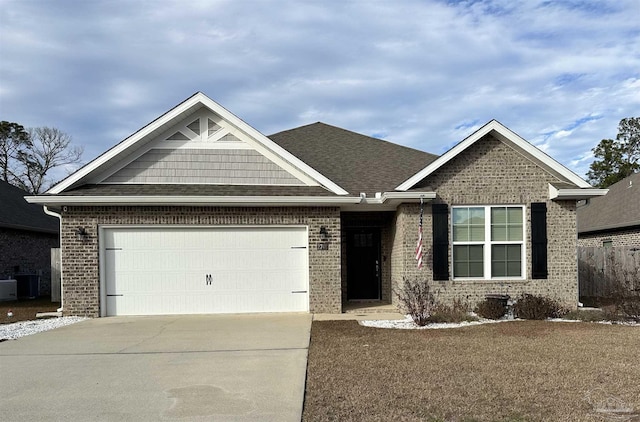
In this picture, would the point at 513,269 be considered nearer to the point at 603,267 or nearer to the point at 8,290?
the point at 603,267

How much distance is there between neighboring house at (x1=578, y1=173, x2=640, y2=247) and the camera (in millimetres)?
19078

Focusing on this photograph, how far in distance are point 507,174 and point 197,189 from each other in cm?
748

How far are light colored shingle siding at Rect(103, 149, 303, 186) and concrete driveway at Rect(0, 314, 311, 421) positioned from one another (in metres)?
3.59

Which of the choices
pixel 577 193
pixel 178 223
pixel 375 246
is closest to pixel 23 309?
pixel 178 223

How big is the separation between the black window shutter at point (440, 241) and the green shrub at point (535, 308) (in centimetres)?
169

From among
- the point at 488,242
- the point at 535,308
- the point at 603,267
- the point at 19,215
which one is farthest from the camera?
the point at 19,215

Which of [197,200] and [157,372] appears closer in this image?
[157,372]

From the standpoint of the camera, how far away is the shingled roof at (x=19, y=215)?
59.8 feet

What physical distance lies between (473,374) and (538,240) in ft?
21.2

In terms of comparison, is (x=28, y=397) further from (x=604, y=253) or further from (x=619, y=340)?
(x=604, y=253)

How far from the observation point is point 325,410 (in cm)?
493

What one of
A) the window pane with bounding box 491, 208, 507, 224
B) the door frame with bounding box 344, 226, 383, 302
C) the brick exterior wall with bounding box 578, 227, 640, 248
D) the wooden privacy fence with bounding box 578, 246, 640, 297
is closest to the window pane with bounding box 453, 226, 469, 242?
the window pane with bounding box 491, 208, 507, 224

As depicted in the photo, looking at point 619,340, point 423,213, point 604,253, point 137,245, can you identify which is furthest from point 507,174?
point 137,245

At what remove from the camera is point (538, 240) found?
11586mm
